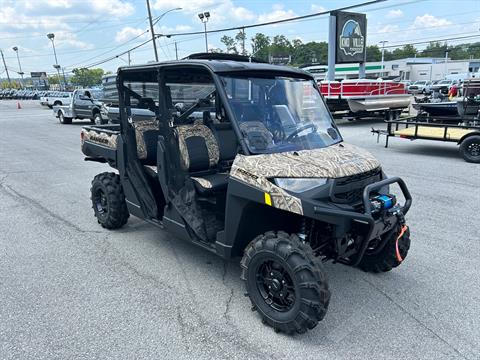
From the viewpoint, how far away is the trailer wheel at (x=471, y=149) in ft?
29.1

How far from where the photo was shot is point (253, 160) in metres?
3.11

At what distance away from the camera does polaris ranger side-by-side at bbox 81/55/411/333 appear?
289cm

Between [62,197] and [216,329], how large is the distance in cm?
480

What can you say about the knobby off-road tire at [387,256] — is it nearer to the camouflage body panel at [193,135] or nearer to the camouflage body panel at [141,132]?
the camouflage body panel at [193,135]

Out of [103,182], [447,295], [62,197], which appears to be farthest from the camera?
[62,197]

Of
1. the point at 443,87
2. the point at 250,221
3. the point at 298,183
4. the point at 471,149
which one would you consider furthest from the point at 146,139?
the point at 443,87

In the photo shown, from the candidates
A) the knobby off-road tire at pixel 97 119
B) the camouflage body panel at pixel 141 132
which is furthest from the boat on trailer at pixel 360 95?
the camouflage body panel at pixel 141 132

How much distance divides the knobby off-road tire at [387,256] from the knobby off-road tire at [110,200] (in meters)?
3.03

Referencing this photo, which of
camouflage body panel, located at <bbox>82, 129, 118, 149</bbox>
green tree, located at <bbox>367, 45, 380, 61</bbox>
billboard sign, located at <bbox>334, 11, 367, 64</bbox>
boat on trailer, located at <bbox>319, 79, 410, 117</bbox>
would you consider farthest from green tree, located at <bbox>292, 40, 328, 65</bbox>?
camouflage body panel, located at <bbox>82, 129, 118, 149</bbox>

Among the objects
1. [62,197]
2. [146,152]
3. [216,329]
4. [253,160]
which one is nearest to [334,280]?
[216,329]

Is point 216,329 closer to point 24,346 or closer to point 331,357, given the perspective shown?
point 331,357

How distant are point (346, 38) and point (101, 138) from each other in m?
17.1

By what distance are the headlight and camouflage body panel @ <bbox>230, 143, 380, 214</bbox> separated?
30 mm

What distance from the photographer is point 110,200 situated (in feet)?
16.4
